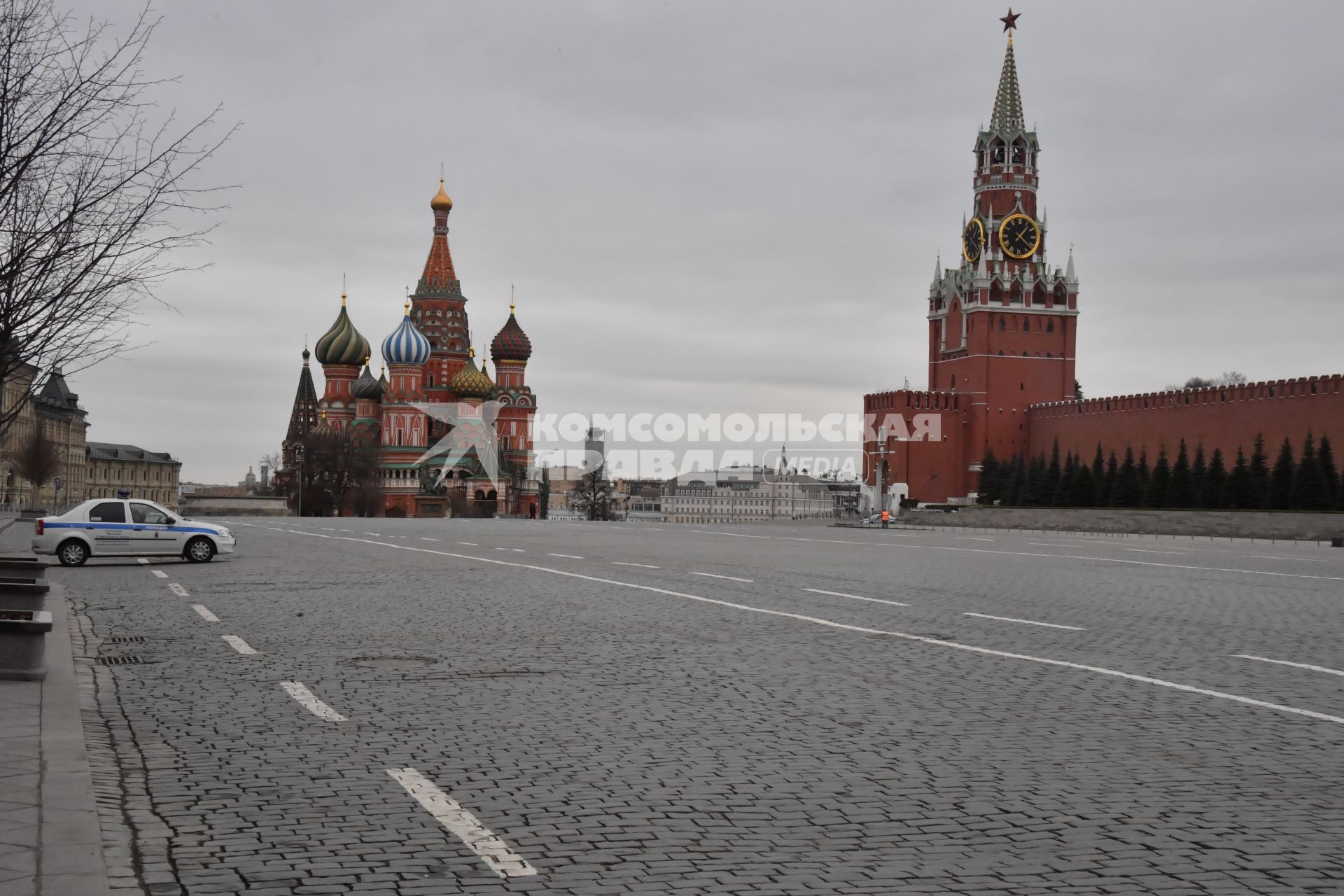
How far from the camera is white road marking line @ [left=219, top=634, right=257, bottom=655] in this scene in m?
10.2

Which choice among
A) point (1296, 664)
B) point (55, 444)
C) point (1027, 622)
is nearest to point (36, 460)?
point (55, 444)

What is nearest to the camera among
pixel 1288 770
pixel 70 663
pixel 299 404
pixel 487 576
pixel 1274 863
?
pixel 1274 863

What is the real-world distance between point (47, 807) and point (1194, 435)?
244 feet

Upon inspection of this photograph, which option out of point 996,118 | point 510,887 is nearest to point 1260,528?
point 510,887

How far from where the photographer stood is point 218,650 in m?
10.3

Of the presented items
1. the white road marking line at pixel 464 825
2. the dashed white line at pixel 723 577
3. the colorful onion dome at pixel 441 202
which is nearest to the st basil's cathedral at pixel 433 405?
the colorful onion dome at pixel 441 202

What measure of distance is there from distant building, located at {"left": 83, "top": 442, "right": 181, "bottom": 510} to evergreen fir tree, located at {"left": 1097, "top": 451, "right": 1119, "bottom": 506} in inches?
3207

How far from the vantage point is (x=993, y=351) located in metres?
96.7

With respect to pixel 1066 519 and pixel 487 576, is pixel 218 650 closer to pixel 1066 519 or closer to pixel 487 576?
pixel 487 576

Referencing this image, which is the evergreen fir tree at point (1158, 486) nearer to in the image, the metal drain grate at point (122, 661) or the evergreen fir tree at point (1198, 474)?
the evergreen fir tree at point (1198, 474)

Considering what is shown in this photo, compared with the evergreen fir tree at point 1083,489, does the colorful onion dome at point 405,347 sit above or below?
above

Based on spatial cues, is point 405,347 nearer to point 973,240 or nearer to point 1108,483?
point 973,240

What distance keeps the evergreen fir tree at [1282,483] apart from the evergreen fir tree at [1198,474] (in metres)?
5.58

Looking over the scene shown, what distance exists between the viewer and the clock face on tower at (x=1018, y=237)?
98.1 m
